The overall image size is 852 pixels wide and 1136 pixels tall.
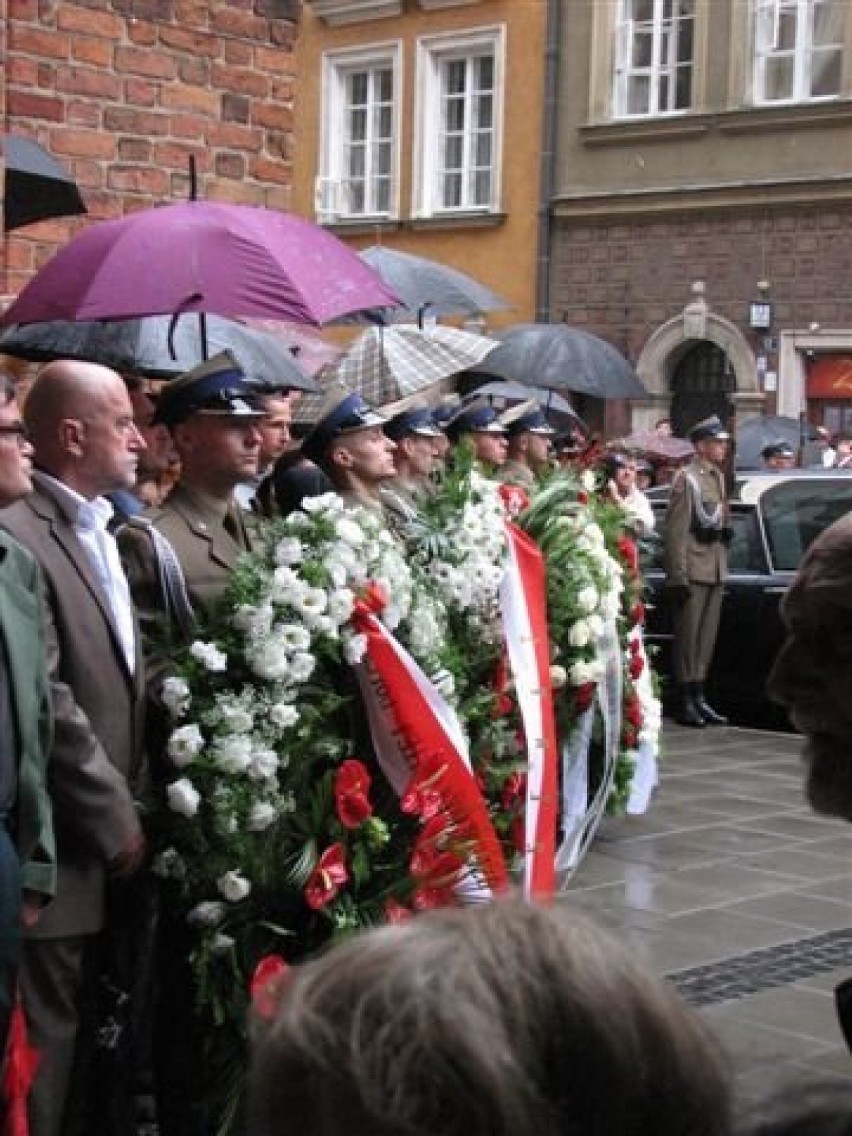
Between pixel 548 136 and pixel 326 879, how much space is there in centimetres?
2307

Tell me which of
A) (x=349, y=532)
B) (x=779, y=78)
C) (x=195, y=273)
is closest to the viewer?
(x=349, y=532)

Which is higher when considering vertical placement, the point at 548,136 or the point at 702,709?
the point at 548,136

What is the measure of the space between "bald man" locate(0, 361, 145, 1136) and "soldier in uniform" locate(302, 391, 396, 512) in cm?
150

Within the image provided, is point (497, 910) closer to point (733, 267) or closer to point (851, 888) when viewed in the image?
point (851, 888)

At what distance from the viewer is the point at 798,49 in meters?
24.0

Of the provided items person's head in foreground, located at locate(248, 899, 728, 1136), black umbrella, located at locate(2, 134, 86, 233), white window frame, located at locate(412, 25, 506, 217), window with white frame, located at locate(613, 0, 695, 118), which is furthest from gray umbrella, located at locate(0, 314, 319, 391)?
white window frame, located at locate(412, 25, 506, 217)

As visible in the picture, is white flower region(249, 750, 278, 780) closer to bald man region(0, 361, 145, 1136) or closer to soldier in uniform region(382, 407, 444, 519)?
bald man region(0, 361, 145, 1136)

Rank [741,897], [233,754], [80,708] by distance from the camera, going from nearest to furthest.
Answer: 1. [80,708]
2. [233,754]
3. [741,897]

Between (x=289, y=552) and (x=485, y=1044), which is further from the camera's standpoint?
(x=289, y=552)

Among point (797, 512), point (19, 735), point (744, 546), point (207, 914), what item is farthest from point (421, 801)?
point (744, 546)

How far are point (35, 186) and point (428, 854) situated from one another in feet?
10.1

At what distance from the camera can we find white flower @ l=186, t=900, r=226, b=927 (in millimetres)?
4223

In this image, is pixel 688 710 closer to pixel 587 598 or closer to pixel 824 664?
pixel 587 598

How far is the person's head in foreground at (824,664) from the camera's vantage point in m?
2.11
